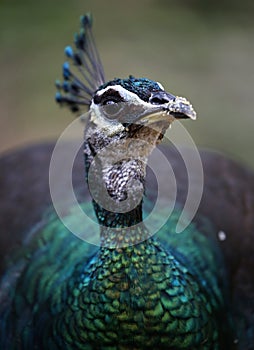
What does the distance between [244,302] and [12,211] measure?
3.08 ft

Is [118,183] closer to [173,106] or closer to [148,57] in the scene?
[173,106]

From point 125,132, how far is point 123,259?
0.34 meters

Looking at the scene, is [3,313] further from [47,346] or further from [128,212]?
[128,212]

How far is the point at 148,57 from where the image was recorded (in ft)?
16.6

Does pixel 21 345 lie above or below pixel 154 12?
below

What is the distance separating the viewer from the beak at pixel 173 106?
4.72ft

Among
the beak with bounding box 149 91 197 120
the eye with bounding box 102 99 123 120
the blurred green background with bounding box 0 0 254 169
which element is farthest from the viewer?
the blurred green background with bounding box 0 0 254 169

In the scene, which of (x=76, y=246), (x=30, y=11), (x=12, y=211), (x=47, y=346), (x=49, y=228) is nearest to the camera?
(x=47, y=346)

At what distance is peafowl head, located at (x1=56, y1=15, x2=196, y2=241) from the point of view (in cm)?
148

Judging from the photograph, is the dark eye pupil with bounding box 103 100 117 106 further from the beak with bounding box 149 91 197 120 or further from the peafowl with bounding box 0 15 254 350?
the beak with bounding box 149 91 197 120

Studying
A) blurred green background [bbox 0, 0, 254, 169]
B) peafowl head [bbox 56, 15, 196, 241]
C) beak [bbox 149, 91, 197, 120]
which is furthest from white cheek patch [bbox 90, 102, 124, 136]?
blurred green background [bbox 0, 0, 254, 169]

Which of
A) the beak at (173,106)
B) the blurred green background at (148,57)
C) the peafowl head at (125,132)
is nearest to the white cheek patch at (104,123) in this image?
the peafowl head at (125,132)

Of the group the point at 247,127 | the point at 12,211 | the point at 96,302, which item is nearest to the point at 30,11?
the point at 247,127

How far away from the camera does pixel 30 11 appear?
5.56 m
